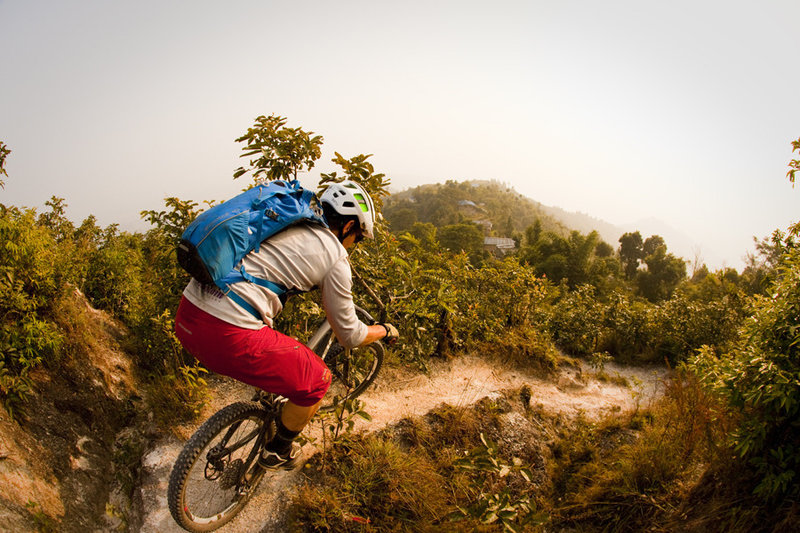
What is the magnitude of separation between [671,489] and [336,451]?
3.47m

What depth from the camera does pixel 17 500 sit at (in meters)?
2.75

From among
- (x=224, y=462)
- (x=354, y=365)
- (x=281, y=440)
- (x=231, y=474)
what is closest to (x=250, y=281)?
(x=281, y=440)

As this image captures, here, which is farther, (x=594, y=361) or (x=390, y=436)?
(x=594, y=361)

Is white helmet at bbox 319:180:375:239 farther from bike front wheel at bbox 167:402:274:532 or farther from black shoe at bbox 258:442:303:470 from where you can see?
black shoe at bbox 258:442:303:470

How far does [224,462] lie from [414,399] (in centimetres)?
301

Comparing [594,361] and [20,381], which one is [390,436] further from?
[594,361]

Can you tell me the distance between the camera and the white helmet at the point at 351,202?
2584mm

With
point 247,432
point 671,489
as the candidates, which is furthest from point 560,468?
point 247,432

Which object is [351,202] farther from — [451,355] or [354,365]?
[451,355]

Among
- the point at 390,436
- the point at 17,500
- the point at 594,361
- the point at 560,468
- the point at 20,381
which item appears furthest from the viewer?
the point at 594,361

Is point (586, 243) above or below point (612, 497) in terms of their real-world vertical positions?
above

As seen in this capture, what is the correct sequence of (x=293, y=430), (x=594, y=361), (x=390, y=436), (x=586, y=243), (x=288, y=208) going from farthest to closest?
(x=586, y=243), (x=594, y=361), (x=390, y=436), (x=293, y=430), (x=288, y=208)

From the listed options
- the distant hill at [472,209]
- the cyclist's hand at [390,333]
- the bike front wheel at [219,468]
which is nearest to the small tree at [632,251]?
the distant hill at [472,209]

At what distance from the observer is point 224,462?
9.51 feet
